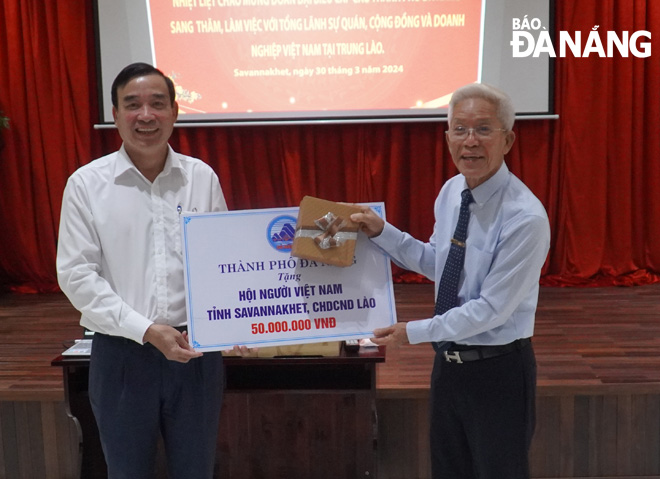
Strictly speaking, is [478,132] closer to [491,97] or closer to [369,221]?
[491,97]

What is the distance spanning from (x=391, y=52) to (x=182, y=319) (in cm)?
339

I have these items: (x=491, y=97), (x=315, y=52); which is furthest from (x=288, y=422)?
(x=315, y=52)

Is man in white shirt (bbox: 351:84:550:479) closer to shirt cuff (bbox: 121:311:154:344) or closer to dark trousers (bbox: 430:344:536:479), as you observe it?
dark trousers (bbox: 430:344:536:479)

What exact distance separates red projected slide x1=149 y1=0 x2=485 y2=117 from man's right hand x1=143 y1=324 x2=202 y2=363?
10.9ft

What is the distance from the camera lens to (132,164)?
1.82 meters

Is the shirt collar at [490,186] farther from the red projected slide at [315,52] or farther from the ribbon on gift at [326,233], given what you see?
the red projected slide at [315,52]

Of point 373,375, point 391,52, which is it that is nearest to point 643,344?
point 373,375

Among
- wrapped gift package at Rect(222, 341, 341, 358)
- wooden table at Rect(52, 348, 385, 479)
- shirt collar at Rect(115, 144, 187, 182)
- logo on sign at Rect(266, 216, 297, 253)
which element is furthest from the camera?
wooden table at Rect(52, 348, 385, 479)

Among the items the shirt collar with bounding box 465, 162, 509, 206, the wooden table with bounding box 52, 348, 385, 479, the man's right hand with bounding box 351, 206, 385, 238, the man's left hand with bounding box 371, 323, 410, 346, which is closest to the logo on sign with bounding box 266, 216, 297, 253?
→ the man's right hand with bounding box 351, 206, 385, 238

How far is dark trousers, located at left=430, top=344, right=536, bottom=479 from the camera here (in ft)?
5.98

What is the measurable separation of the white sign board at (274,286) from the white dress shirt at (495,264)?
0.16 m

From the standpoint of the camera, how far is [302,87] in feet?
15.9

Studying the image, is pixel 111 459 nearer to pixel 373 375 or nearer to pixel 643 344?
pixel 373 375

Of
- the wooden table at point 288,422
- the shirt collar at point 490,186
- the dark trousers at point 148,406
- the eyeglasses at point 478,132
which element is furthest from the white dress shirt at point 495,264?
the wooden table at point 288,422
